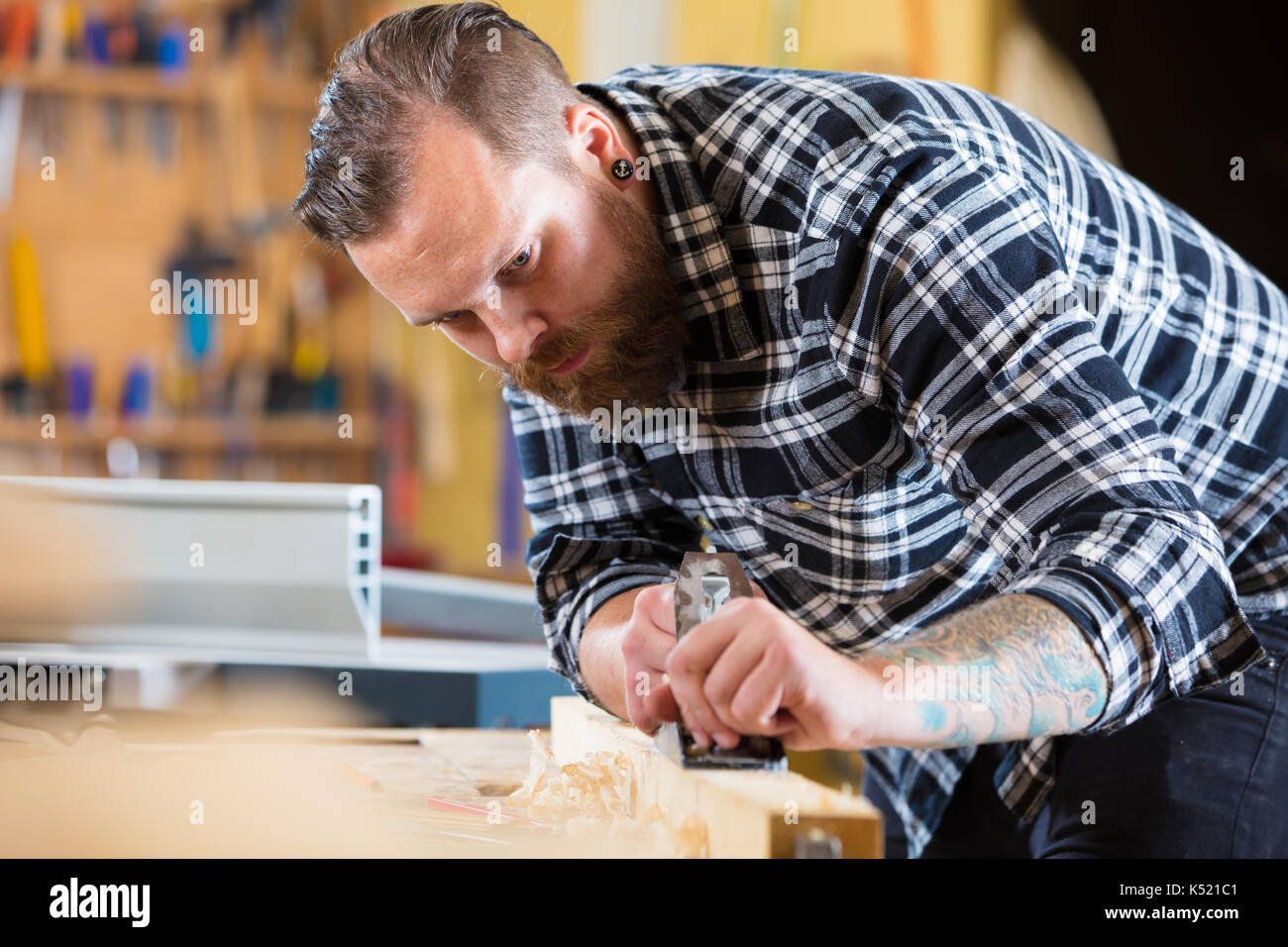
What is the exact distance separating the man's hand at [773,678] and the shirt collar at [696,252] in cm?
38

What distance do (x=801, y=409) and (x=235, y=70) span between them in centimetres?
240

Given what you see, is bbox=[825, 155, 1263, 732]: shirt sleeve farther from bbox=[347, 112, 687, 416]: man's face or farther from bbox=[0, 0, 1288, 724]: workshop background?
bbox=[0, 0, 1288, 724]: workshop background

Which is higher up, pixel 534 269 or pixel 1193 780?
pixel 534 269

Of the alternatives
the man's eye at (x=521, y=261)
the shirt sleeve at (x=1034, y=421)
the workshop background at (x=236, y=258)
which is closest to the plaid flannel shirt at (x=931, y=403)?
the shirt sleeve at (x=1034, y=421)

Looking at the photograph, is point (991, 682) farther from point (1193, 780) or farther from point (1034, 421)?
point (1193, 780)

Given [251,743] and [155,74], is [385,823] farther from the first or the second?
[155,74]

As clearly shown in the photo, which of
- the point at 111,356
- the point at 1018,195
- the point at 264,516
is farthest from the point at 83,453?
the point at 1018,195

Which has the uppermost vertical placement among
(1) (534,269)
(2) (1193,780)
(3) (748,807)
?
(1) (534,269)

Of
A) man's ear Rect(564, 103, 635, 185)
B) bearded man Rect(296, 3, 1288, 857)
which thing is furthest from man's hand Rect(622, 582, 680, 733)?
man's ear Rect(564, 103, 635, 185)

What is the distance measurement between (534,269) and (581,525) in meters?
0.33

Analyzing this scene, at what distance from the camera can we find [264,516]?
52.8 inches

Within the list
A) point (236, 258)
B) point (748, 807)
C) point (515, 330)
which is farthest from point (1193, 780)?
point (236, 258)

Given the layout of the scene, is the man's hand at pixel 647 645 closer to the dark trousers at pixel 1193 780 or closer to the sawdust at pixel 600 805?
the sawdust at pixel 600 805

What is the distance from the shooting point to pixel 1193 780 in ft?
3.21
